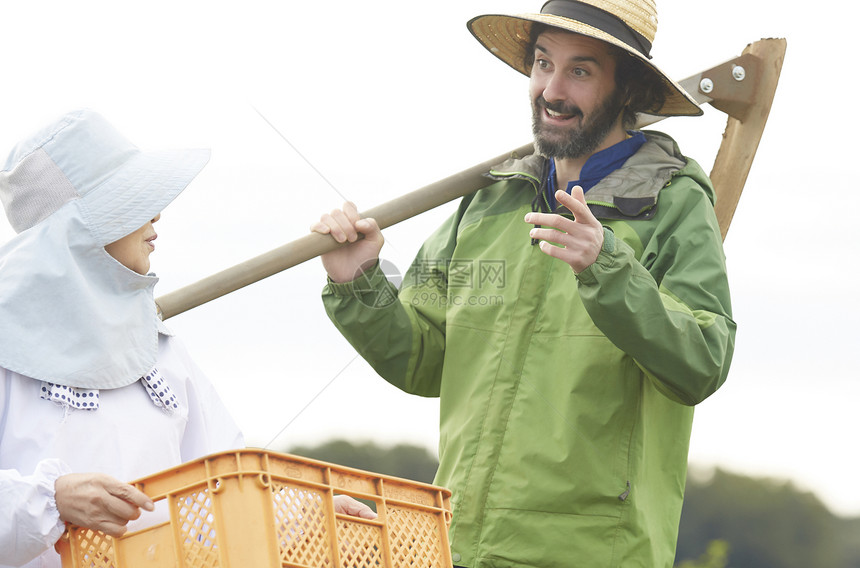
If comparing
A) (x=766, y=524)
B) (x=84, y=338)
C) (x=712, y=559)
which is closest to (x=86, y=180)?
(x=84, y=338)

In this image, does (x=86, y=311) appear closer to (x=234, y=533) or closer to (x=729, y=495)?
(x=234, y=533)

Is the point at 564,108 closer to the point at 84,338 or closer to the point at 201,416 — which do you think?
the point at 201,416

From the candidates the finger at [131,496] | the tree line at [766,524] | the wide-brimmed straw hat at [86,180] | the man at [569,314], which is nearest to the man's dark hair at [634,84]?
the man at [569,314]

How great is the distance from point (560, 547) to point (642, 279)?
2.38 ft

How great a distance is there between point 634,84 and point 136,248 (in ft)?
5.32

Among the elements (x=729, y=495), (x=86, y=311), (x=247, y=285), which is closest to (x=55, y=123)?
(x=86, y=311)

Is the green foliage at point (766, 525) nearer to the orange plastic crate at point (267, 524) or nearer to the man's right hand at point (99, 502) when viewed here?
the orange plastic crate at point (267, 524)

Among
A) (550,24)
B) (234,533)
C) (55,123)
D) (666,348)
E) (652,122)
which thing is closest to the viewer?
Result: (234,533)

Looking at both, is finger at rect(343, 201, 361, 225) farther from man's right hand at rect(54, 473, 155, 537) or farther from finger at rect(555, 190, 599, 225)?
man's right hand at rect(54, 473, 155, 537)

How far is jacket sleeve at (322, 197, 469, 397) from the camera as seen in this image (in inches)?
129

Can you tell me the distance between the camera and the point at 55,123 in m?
2.51

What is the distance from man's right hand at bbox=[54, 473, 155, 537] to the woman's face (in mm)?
608

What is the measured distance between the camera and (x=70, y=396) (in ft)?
7.68

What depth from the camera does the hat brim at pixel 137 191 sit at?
2.43 m
